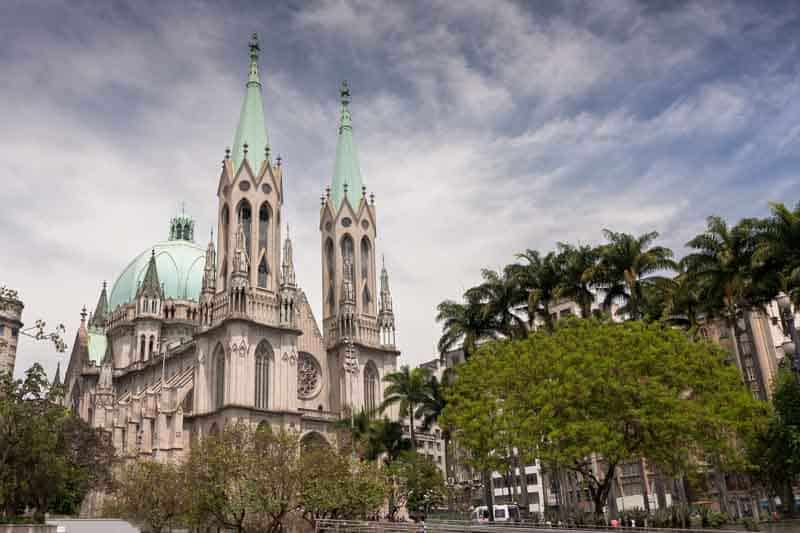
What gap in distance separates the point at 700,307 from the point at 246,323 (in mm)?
35750

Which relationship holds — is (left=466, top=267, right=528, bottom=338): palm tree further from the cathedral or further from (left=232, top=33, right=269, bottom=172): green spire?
(left=232, top=33, right=269, bottom=172): green spire

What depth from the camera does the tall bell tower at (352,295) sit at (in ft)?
230

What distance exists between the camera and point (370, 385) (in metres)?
72.0

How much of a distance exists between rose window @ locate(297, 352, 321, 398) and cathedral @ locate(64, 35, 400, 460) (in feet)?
0.35

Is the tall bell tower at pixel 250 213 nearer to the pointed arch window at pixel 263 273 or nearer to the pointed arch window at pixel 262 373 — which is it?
the pointed arch window at pixel 263 273

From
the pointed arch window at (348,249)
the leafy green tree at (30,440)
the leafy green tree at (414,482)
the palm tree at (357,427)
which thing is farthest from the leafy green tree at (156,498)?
the pointed arch window at (348,249)

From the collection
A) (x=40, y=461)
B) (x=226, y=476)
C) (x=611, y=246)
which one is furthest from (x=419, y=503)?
(x=40, y=461)

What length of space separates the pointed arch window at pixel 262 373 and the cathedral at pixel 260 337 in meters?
0.09

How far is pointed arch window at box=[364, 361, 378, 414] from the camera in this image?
2793 inches

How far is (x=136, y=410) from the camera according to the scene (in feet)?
238

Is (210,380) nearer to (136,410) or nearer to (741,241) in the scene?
(136,410)

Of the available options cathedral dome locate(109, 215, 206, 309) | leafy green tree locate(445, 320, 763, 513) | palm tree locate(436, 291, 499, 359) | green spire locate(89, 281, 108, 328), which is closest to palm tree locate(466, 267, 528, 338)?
palm tree locate(436, 291, 499, 359)

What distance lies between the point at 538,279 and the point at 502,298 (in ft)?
9.84

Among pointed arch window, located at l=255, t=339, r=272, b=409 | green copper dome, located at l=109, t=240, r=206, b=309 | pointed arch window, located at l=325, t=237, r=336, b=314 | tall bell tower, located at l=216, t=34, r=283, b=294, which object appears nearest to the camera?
pointed arch window, located at l=255, t=339, r=272, b=409
